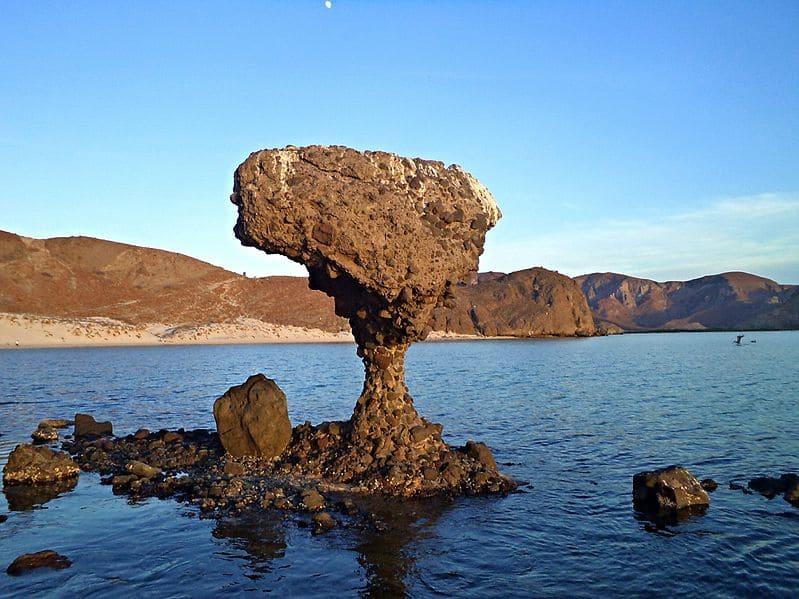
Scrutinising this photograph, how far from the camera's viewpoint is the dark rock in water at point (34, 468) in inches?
630

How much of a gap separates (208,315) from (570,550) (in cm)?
10841

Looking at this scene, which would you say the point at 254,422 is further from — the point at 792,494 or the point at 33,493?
the point at 792,494

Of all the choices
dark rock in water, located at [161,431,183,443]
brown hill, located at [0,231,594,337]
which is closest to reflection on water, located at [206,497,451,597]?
dark rock in water, located at [161,431,183,443]

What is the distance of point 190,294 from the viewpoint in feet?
399

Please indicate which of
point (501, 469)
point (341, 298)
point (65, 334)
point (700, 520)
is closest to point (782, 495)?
point (700, 520)

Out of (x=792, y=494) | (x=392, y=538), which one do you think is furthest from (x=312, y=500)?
(x=792, y=494)

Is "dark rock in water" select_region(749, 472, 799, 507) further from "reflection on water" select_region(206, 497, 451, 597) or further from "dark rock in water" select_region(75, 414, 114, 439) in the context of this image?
"dark rock in water" select_region(75, 414, 114, 439)

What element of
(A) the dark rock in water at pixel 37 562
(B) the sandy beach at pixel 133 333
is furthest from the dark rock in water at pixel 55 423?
(B) the sandy beach at pixel 133 333

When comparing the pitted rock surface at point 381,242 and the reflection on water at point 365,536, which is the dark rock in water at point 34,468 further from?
the pitted rock surface at point 381,242

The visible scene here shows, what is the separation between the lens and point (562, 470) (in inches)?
717

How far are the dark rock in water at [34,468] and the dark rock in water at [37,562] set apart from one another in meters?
5.97

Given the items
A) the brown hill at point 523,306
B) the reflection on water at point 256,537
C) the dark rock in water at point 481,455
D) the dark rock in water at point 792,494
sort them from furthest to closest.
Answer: the brown hill at point 523,306
the dark rock in water at point 481,455
the dark rock in water at point 792,494
the reflection on water at point 256,537

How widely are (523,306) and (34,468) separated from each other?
12920 cm

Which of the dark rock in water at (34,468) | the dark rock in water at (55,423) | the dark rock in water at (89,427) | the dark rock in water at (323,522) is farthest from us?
the dark rock in water at (55,423)
